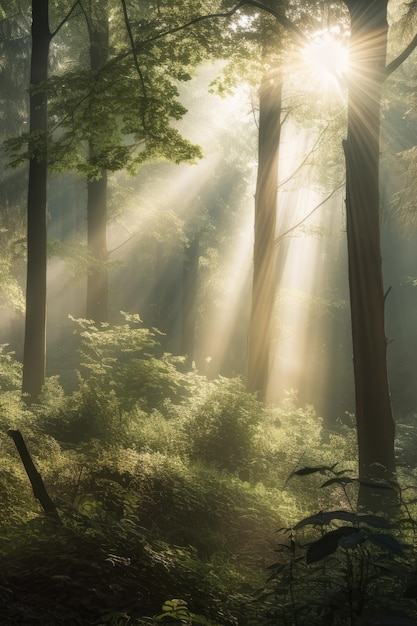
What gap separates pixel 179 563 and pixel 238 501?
2861 millimetres

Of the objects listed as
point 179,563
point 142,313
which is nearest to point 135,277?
point 142,313

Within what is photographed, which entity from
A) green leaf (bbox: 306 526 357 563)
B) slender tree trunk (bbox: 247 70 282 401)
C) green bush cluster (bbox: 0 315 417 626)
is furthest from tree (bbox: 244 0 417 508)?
green leaf (bbox: 306 526 357 563)

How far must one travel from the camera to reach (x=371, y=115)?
8.70 meters

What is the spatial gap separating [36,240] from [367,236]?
753 centimetres

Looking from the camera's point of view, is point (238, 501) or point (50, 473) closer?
point (50, 473)

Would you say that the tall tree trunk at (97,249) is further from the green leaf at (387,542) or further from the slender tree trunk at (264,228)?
the green leaf at (387,542)

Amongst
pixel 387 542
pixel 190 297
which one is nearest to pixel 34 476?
pixel 387 542

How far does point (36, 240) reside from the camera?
1327 centimetres

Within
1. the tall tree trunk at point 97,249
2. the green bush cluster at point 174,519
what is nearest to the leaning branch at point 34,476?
the green bush cluster at point 174,519

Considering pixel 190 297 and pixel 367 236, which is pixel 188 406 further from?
pixel 190 297

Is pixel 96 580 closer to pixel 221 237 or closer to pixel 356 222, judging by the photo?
pixel 356 222

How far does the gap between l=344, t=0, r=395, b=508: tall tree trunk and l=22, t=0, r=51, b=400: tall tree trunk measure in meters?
6.98

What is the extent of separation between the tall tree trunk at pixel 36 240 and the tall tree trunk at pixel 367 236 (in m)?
6.98

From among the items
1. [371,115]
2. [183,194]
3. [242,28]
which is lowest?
[371,115]
